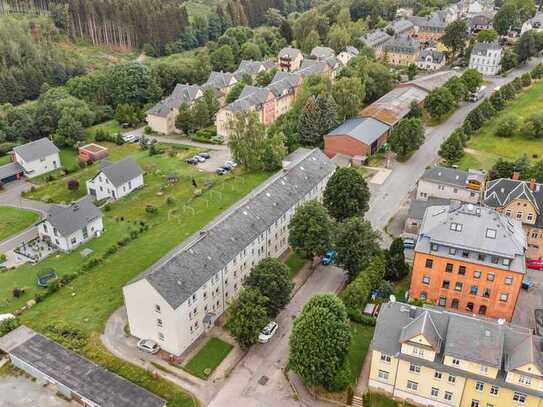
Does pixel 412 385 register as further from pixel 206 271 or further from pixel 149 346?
pixel 149 346

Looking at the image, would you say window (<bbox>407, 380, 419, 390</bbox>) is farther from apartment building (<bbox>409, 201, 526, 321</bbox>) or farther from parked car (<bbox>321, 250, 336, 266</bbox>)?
parked car (<bbox>321, 250, 336, 266</bbox>)

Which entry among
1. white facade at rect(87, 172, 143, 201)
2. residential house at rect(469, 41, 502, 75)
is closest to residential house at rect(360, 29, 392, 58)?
residential house at rect(469, 41, 502, 75)

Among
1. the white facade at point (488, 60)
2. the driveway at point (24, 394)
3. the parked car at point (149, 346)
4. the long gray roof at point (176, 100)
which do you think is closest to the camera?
the driveway at point (24, 394)

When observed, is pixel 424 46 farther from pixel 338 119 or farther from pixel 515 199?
pixel 515 199

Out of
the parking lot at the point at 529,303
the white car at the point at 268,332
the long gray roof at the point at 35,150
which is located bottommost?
the parking lot at the point at 529,303

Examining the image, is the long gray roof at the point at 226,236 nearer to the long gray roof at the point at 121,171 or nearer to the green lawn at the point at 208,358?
the green lawn at the point at 208,358

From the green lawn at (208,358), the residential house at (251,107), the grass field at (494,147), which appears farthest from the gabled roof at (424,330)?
the residential house at (251,107)

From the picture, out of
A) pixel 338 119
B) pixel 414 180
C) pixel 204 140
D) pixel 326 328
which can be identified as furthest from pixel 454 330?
pixel 204 140
